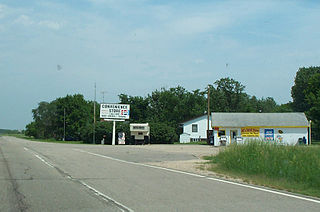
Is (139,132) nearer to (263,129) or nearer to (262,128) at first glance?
(262,128)

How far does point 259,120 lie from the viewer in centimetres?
5053

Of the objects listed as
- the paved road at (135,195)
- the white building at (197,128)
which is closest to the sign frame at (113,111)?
the white building at (197,128)

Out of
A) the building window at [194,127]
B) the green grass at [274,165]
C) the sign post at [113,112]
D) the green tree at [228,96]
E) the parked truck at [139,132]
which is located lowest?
the green grass at [274,165]

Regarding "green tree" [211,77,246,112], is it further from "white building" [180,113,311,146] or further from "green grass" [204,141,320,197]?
"green grass" [204,141,320,197]

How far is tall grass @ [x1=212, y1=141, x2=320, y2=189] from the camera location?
13.1 meters

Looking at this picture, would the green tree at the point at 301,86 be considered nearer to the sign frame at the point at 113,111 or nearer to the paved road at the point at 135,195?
the sign frame at the point at 113,111

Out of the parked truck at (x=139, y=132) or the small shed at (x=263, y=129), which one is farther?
the parked truck at (x=139, y=132)

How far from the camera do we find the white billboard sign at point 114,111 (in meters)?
58.2

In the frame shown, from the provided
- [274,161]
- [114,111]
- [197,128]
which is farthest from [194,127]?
[274,161]

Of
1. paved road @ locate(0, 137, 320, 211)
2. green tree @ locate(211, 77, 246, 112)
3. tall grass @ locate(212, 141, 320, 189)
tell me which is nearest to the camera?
paved road @ locate(0, 137, 320, 211)

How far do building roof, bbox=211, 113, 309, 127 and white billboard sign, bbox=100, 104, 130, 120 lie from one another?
15.3 meters

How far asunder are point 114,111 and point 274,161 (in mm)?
45431

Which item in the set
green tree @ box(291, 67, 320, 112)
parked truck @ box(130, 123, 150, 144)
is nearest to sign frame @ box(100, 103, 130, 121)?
parked truck @ box(130, 123, 150, 144)

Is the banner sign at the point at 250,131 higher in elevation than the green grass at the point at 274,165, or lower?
higher
